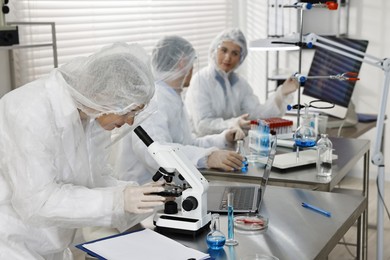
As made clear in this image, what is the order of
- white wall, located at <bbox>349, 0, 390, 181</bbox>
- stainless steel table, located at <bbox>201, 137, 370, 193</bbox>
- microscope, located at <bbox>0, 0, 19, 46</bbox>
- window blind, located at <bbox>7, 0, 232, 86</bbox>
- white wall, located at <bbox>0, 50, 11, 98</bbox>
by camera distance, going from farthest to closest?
white wall, located at <bbox>349, 0, 390, 181</bbox>
window blind, located at <bbox>7, 0, 232, 86</bbox>
white wall, located at <bbox>0, 50, 11, 98</bbox>
microscope, located at <bbox>0, 0, 19, 46</bbox>
stainless steel table, located at <bbox>201, 137, 370, 193</bbox>

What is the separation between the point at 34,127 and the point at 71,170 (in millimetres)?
225

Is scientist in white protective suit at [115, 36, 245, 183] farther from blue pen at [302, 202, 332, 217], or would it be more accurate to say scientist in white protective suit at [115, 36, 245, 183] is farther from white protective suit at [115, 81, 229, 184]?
blue pen at [302, 202, 332, 217]

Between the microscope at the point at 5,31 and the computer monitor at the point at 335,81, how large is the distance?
193 cm

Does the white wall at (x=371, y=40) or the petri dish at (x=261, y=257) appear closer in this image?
the petri dish at (x=261, y=257)

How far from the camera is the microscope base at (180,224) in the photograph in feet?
6.13

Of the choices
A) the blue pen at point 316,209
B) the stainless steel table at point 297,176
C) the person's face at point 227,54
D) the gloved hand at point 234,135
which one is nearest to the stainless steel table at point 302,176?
the stainless steel table at point 297,176

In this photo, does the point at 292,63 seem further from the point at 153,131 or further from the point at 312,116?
the point at 153,131

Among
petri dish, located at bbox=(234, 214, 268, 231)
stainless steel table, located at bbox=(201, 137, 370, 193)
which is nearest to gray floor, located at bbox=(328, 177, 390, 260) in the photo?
stainless steel table, located at bbox=(201, 137, 370, 193)

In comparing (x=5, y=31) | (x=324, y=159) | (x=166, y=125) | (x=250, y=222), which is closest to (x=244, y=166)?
(x=324, y=159)

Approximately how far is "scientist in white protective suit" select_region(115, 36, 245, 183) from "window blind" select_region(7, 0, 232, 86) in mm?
901

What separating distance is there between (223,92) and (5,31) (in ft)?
5.23

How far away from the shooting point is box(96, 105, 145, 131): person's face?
6.34 ft

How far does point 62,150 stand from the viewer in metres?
1.91

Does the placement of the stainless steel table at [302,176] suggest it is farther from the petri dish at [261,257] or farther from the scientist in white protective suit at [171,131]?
the petri dish at [261,257]
